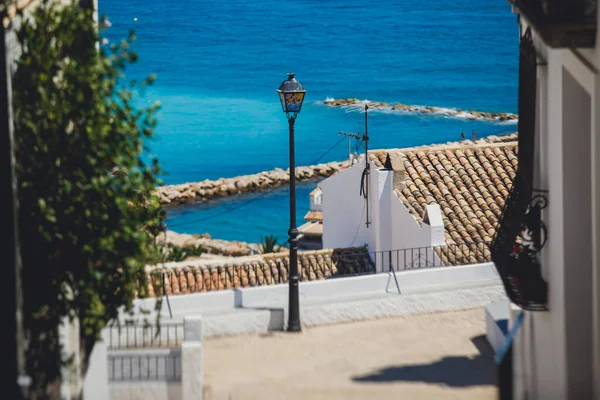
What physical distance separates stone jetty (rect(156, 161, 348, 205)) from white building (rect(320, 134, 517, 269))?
133 ft

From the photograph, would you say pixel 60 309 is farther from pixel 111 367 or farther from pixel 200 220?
pixel 200 220

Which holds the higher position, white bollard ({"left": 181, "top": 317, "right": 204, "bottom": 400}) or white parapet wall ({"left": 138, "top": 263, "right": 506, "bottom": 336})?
white parapet wall ({"left": 138, "top": 263, "right": 506, "bottom": 336})

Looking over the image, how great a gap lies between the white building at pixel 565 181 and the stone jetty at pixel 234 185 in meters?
52.0

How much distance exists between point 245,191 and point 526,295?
2228 inches

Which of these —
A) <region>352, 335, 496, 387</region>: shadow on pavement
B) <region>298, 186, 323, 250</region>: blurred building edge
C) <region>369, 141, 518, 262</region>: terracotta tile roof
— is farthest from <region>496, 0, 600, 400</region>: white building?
<region>298, 186, 323, 250</region>: blurred building edge

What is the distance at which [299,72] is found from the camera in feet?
349

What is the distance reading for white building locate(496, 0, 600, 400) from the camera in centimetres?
891

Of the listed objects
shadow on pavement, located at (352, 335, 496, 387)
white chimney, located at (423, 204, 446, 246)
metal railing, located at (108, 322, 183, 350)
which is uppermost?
white chimney, located at (423, 204, 446, 246)

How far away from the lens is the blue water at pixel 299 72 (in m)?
80.7

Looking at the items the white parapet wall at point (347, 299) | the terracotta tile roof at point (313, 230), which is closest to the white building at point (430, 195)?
the white parapet wall at point (347, 299)

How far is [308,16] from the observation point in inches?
4690

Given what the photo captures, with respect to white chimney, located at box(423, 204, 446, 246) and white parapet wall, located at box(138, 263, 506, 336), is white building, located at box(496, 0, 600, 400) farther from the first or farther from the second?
white chimney, located at box(423, 204, 446, 246)

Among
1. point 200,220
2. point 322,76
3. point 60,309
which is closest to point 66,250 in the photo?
point 60,309

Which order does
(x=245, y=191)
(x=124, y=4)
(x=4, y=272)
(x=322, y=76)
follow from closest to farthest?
1. (x=4, y=272)
2. (x=245, y=191)
3. (x=322, y=76)
4. (x=124, y=4)
